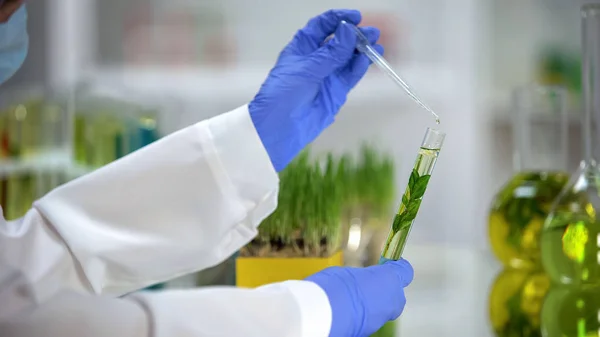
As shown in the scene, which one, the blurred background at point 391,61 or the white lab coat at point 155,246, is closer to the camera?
the white lab coat at point 155,246

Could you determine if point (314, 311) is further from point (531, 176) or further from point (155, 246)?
point (531, 176)

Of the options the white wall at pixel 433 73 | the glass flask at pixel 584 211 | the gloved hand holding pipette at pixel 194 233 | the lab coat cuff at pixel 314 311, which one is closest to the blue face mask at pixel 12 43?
the gloved hand holding pipette at pixel 194 233

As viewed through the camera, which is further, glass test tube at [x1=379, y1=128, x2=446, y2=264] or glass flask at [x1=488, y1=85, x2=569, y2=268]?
glass flask at [x1=488, y1=85, x2=569, y2=268]

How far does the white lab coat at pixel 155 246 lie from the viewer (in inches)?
21.7

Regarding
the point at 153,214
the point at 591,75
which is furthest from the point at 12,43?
the point at 591,75

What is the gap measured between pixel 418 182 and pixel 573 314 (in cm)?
22

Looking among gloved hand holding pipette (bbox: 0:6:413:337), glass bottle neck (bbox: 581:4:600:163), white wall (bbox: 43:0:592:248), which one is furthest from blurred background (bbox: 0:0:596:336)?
glass bottle neck (bbox: 581:4:600:163)

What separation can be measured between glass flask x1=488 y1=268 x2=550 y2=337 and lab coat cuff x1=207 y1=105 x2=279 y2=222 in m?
0.31

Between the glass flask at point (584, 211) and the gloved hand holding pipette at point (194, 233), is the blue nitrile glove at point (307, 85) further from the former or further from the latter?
the glass flask at point (584, 211)

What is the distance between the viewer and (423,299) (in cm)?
104

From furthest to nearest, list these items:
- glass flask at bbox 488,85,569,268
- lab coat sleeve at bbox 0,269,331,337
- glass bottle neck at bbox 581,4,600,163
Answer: glass flask at bbox 488,85,569,268
glass bottle neck at bbox 581,4,600,163
lab coat sleeve at bbox 0,269,331,337

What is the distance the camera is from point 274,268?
75cm

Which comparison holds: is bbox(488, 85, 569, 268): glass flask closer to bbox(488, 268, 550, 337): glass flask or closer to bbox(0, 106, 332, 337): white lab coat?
bbox(488, 268, 550, 337): glass flask

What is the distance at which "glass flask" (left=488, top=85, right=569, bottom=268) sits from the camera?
2.97 feet
